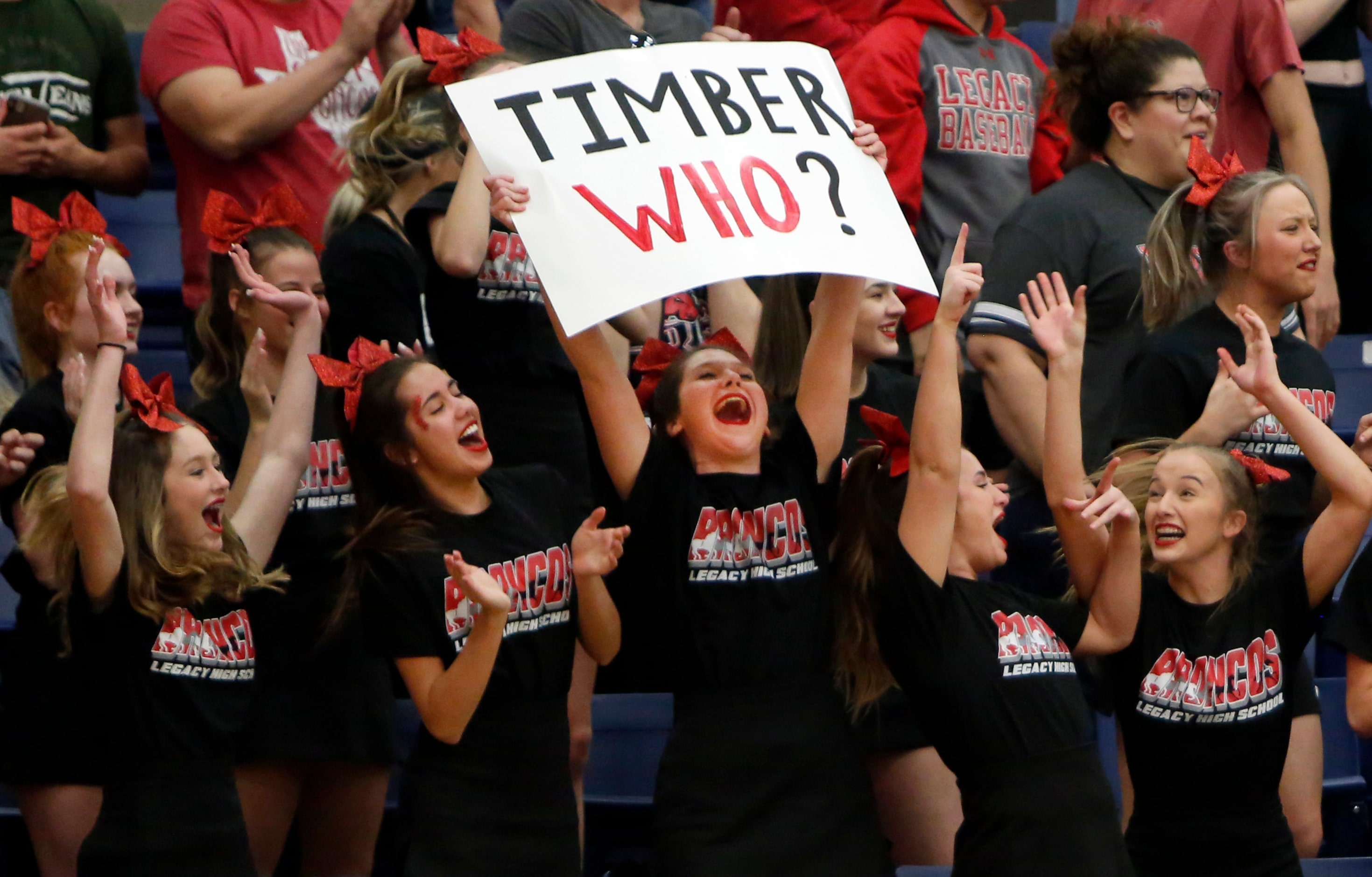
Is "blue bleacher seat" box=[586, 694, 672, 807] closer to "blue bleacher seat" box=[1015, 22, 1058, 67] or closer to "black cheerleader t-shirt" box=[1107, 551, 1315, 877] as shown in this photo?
"black cheerleader t-shirt" box=[1107, 551, 1315, 877]

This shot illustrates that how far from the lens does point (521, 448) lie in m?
3.73

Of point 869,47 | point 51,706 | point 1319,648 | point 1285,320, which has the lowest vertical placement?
point 1319,648

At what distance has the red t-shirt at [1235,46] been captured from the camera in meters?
4.65

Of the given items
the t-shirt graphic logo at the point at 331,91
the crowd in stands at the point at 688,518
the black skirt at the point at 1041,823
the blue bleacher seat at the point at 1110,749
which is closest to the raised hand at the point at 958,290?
the crowd in stands at the point at 688,518

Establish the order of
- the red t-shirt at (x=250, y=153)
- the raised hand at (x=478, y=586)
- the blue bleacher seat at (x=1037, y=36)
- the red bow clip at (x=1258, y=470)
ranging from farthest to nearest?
1. the blue bleacher seat at (x=1037, y=36)
2. the red t-shirt at (x=250, y=153)
3. the red bow clip at (x=1258, y=470)
4. the raised hand at (x=478, y=586)

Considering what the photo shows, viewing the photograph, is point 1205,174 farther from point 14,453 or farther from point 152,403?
point 14,453

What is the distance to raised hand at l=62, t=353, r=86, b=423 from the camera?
3.53 meters

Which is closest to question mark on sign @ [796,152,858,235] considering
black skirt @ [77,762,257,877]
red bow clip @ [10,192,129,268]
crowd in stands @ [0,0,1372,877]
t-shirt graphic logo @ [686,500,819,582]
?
crowd in stands @ [0,0,1372,877]

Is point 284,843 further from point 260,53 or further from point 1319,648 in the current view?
point 1319,648

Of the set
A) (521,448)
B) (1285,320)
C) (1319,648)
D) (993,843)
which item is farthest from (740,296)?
(1319,648)

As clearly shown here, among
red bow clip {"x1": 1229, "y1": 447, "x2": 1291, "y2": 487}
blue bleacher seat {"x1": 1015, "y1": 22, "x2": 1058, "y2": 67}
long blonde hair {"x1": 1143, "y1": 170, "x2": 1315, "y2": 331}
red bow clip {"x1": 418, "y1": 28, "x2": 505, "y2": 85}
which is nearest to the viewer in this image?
red bow clip {"x1": 1229, "y1": 447, "x2": 1291, "y2": 487}

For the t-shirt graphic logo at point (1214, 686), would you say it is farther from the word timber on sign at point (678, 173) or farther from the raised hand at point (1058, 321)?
the word timber on sign at point (678, 173)

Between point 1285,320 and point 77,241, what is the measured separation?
248cm

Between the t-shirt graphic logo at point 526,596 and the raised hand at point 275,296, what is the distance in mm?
693
